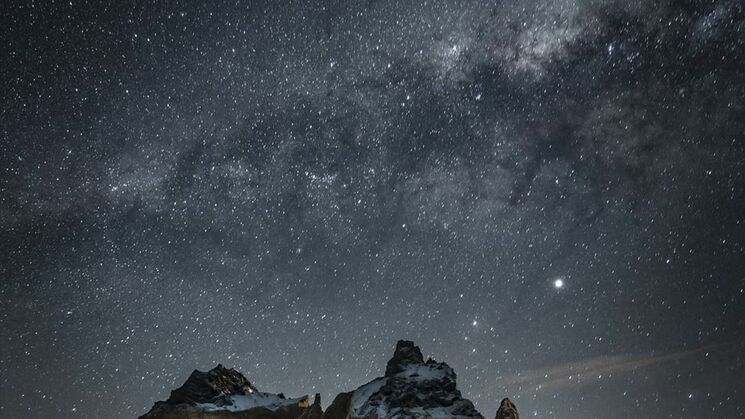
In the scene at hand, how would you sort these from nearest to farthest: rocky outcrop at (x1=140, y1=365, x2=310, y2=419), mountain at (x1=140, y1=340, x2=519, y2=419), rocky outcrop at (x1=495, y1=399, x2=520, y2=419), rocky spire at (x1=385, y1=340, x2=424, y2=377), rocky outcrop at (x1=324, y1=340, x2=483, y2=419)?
rocky outcrop at (x1=324, y1=340, x2=483, y2=419) < mountain at (x1=140, y1=340, x2=519, y2=419) < rocky outcrop at (x1=495, y1=399, x2=520, y2=419) < rocky outcrop at (x1=140, y1=365, x2=310, y2=419) < rocky spire at (x1=385, y1=340, x2=424, y2=377)

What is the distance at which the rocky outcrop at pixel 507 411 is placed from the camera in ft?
94.0

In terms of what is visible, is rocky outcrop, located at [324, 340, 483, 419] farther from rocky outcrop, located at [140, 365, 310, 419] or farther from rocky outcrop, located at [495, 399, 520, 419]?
rocky outcrop, located at [495, 399, 520, 419]

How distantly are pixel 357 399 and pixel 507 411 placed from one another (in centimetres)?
939

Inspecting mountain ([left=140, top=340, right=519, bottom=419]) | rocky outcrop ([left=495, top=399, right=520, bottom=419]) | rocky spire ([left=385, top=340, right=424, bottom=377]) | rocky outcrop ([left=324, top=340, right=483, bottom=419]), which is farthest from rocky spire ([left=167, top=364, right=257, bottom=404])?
rocky outcrop ([left=495, top=399, right=520, bottom=419])

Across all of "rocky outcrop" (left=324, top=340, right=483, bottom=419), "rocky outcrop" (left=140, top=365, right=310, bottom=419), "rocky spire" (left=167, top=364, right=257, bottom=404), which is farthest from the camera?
"rocky spire" (left=167, top=364, right=257, bottom=404)

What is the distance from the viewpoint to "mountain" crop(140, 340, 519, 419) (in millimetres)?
25938

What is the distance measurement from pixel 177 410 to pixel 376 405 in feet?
42.5

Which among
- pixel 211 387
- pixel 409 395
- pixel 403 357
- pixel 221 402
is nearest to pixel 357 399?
pixel 409 395

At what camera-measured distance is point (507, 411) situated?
1142 inches

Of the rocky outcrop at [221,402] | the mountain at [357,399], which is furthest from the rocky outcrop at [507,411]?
the rocky outcrop at [221,402]

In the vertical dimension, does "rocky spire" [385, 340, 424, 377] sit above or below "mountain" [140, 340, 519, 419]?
above

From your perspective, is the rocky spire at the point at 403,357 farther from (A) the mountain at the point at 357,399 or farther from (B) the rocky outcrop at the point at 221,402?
(B) the rocky outcrop at the point at 221,402

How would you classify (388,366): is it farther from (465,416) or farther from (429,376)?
(465,416)

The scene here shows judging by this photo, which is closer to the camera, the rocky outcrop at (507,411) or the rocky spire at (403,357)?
the rocky outcrop at (507,411)
